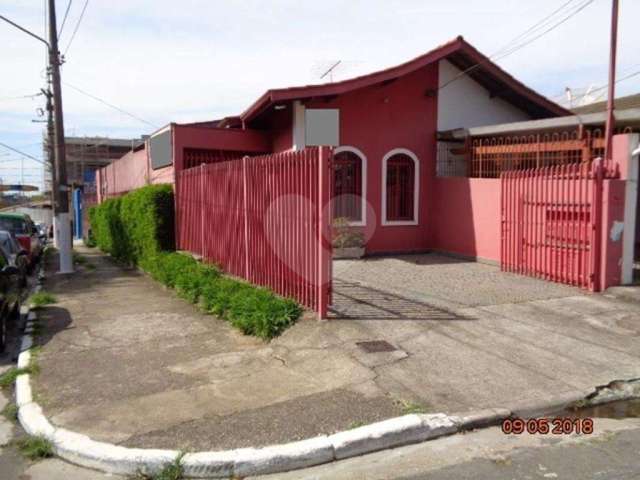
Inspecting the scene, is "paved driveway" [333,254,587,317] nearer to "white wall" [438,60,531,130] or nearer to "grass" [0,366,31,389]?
"grass" [0,366,31,389]

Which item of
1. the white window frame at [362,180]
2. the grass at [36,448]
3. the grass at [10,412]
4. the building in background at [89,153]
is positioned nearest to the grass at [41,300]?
the grass at [10,412]

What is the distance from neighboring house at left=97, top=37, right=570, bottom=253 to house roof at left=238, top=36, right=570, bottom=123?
0.02 m

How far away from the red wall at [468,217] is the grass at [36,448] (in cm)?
939

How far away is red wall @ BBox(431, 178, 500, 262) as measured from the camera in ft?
39.4

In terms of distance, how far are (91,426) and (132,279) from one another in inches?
362

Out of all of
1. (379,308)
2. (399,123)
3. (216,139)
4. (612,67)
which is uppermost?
(612,67)

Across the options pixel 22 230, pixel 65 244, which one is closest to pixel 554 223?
pixel 65 244

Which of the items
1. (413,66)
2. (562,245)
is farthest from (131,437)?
(413,66)

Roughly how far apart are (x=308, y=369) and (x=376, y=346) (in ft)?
3.06

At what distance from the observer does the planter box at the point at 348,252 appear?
12.7 m

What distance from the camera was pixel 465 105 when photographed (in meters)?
14.6

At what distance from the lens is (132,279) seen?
13.6 meters

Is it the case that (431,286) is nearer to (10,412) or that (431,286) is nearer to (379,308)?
(379,308)

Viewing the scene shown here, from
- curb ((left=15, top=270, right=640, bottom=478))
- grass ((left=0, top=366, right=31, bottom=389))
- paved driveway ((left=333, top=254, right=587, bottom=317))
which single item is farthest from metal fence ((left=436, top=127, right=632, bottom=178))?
grass ((left=0, top=366, right=31, bottom=389))
